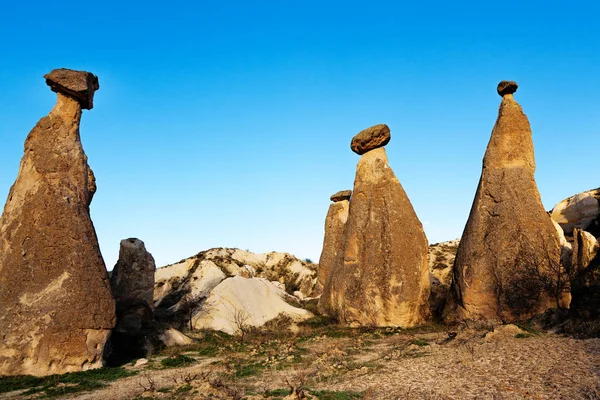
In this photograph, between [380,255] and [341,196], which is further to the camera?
[341,196]

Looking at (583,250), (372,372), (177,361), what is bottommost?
(372,372)

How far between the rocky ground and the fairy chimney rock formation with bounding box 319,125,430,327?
224cm

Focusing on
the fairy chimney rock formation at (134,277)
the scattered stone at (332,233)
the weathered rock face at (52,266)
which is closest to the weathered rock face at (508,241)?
the fairy chimney rock formation at (134,277)

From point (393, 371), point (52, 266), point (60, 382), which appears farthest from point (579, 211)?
point (60, 382)

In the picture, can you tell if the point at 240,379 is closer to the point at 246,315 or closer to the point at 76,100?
the point at 76,100

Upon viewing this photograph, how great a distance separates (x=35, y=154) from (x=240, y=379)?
6.61 metres

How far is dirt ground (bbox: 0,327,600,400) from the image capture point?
574 cm

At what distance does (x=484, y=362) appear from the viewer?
7004 millimetres

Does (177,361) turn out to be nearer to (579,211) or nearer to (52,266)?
(52,266)

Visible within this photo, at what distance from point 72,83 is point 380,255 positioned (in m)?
9.51

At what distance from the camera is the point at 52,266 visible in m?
9.26

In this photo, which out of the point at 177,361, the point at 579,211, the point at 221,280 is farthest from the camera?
the point at 221,280

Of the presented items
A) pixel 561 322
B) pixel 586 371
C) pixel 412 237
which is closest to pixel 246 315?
pixel 412 237

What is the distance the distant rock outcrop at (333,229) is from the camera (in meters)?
23.4
